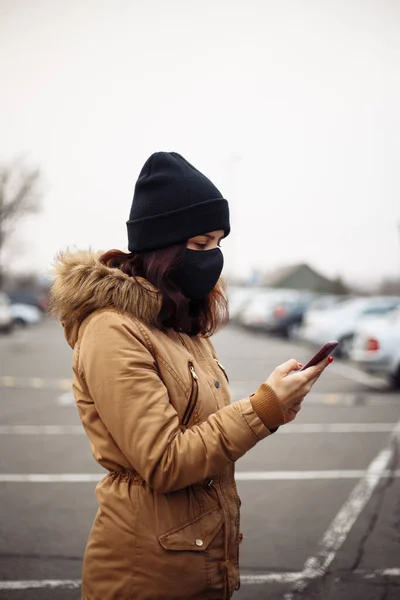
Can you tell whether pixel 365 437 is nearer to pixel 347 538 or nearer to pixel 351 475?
pixel 351 475

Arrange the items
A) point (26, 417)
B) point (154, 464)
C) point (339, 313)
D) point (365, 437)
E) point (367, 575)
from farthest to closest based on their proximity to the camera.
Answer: point (339, 313) → point (26, 417) → point (365, 437) → point (367, 575) → point (154, 464)

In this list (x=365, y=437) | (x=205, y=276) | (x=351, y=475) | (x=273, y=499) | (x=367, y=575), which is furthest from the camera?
(x=365, y=437)

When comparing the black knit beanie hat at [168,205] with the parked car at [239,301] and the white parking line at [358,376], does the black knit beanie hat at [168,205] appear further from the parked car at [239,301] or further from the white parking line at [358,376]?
the parked car at [239,301]

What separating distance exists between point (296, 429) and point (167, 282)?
254 inches

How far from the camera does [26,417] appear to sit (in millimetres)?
8680

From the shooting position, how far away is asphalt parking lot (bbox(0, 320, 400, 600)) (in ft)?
12.8

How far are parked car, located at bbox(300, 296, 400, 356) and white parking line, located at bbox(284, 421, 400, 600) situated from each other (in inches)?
411

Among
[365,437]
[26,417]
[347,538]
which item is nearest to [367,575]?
[347,538]

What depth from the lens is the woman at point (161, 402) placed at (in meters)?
1.81

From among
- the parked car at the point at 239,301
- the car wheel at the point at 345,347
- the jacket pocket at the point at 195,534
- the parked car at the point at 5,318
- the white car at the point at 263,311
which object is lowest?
the parked car at the point at 239,301

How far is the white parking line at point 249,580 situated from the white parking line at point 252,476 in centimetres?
194

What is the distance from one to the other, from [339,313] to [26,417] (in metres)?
11.6

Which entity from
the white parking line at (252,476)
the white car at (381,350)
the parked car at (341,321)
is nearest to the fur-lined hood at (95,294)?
the white parking line at (252,476)

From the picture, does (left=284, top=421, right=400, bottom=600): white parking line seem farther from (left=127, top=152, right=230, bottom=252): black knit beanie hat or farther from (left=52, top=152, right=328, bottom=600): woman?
(left=127, top=152, right=230, bottom=252): black knit beanie hat
